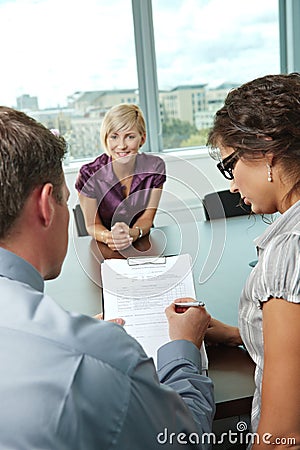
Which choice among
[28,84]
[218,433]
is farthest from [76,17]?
[218,433]

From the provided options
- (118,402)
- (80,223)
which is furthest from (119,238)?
(118,402)

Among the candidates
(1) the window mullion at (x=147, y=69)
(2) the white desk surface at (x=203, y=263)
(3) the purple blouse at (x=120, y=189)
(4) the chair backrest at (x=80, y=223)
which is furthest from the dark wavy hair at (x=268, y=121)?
(1) the window mullion at (x=147, y=69)

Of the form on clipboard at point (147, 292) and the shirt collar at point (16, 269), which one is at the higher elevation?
the shirt collar at point (16, 269)

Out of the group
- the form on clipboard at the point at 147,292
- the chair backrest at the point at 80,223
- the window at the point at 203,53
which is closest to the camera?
the form on clipboard at the point at 147,292

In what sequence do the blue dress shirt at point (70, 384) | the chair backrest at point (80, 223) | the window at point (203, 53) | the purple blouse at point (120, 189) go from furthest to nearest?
the window at point (203, 53)
the chair backrest at point (80, 223)
the purple blouse at point (120, 189)
the blue dress shirt at point (70, 384)

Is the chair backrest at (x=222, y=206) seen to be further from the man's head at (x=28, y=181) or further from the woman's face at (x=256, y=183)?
the man's head at (x=28, y=181)

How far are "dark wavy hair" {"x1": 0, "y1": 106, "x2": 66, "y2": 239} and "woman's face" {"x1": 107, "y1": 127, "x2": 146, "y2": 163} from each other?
5.52 ft

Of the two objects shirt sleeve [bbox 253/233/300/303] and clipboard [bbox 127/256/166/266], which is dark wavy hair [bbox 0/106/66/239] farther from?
clipboard [bbox 127/256/166/266]

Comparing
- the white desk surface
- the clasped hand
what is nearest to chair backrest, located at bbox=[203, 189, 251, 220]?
the white desk surface

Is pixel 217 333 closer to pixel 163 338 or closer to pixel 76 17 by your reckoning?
pixel 163 338

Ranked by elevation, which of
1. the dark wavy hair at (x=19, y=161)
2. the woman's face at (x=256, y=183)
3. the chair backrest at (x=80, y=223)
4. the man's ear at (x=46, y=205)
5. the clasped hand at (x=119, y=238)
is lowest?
the chair backrest at (x=80, y=223)

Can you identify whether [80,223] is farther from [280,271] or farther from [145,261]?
[280,271]

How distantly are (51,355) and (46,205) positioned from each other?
0.25 metres

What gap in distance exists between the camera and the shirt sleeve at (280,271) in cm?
105
